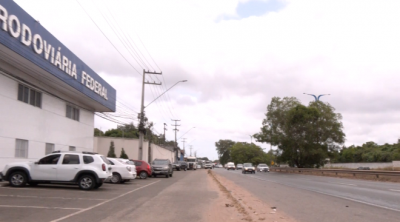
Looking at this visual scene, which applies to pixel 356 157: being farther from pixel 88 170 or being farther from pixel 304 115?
pixel 88 170

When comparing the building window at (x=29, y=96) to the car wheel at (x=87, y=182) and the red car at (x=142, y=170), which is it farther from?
the red car at (x=142, y=170)

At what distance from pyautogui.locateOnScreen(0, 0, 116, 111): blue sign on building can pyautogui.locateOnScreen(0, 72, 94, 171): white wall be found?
6.04ft

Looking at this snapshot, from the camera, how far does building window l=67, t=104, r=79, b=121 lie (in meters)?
31.2

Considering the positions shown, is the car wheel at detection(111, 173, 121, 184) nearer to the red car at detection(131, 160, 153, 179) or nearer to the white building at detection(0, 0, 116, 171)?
the white building at detection(0, 0, 116, 171)

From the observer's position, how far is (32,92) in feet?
81.0

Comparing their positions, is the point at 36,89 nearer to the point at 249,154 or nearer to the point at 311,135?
the point at 311,135

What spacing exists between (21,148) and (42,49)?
239 inches

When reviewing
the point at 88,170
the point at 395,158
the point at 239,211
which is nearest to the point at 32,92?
the point at 88,170

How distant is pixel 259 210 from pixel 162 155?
6680 cm

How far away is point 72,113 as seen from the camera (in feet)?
105

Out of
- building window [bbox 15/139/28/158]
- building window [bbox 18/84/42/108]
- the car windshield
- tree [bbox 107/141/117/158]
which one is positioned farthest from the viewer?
tree [bbox 107/141/117/158]

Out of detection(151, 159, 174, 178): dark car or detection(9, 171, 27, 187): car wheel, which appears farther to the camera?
detection(151, 159, 174, 178): dark car

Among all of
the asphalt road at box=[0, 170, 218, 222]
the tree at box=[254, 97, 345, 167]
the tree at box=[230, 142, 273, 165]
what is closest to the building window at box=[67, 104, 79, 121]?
the asphalt road at box=[0, 170, 218, 222]

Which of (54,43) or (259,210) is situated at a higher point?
(54,43)
